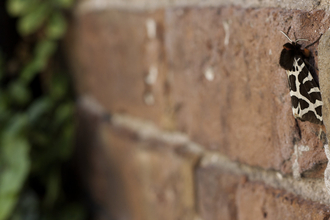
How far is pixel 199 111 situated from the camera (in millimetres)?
668

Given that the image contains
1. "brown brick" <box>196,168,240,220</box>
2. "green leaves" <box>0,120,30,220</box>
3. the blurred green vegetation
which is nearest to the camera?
"brown brick" <box>196,168,240,220</box>

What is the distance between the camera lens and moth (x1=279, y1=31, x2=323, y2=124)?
40 cm

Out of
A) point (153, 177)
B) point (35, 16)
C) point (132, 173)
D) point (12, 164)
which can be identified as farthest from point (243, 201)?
point (35, 16)

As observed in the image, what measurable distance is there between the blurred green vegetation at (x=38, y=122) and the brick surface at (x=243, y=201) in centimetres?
55

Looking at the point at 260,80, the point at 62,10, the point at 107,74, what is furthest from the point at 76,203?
the point at 260,80

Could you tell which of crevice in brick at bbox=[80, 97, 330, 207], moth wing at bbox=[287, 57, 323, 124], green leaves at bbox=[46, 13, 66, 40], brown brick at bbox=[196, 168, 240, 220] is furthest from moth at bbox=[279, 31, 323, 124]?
green leaves at bbox=[46, 13, 66, 40]

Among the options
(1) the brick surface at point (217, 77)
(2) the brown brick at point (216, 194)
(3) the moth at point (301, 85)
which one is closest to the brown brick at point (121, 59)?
(1) the brick surface at point (217, 77)

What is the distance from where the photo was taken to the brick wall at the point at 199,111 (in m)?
0.45

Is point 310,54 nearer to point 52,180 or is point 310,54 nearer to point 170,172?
point 170,172

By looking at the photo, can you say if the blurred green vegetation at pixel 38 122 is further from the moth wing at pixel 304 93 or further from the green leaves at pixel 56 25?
the moth wing at pixel 304 93

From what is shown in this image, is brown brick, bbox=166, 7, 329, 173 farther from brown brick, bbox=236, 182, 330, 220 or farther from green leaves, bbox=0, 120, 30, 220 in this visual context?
green leaves, bbox=0, 120, 30, 220

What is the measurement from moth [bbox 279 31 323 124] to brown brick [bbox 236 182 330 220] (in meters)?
0.12

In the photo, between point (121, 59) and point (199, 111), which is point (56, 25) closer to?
point (121, 59)

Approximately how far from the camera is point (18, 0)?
1.10 m
